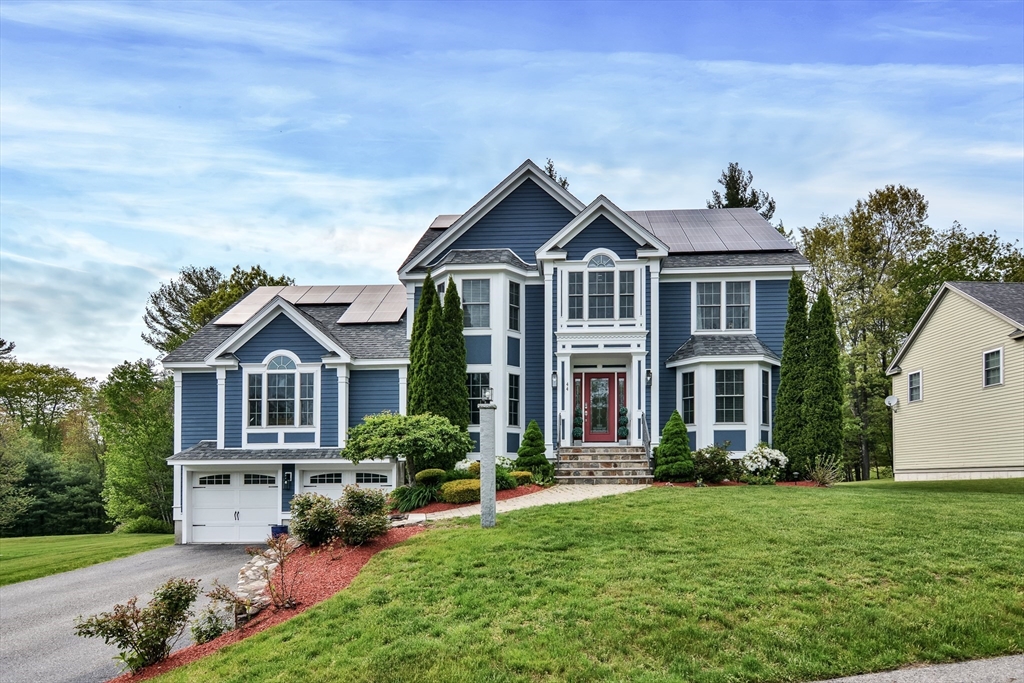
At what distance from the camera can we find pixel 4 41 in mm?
15594

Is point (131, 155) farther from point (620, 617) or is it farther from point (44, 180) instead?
point (620, 617)

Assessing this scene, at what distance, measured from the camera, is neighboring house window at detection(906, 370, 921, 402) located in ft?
90.7

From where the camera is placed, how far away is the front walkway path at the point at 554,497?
1653 cm

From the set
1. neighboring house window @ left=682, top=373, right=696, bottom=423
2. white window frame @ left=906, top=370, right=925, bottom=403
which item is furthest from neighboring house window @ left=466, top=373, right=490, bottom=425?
white window frame @ left=906, top=370, right=925, bottom=403

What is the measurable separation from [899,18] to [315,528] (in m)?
13.9

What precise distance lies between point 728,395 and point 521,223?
7588mm

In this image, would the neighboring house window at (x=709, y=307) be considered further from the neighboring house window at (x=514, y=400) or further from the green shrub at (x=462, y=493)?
the green shrub at (x=462, y=493)

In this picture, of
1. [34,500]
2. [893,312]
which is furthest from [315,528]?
[893,312]

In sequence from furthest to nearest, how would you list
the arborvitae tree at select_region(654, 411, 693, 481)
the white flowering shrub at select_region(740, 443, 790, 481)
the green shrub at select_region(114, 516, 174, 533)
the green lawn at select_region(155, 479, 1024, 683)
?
the green shrub at select_region(114, 516, 174, 533), the white flowering shrub at select_region(740, 443, 790, 481), the arborvitae tree at select_region(654, 411, 693, 481), the green lawn at select_region(155, 479, 1024, 683)

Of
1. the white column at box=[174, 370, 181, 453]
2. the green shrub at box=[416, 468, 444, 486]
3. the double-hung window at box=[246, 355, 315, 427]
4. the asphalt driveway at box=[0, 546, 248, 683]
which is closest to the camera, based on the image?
the asphalt driveway at box=[0, 546, 248, 683]

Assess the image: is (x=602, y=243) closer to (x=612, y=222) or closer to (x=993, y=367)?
(x=612, y=222)

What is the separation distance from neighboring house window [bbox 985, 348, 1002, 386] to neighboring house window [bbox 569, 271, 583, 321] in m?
11.4

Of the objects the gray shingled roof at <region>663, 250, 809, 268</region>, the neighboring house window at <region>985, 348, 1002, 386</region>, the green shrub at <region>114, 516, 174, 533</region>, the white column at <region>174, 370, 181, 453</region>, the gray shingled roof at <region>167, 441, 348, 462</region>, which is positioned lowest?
the green shrub at <region>114, 516, 174, 533</region>

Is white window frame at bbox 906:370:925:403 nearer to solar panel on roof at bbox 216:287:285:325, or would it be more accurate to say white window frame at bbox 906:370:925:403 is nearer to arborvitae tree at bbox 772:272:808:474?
arborvitae tree at bbox 772:272:808:474
